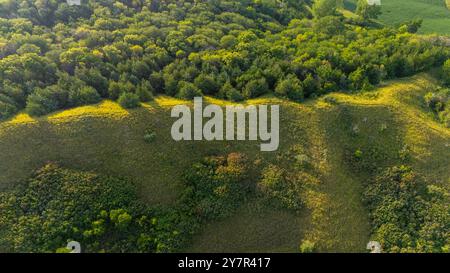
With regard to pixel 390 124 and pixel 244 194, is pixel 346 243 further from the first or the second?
pixel 390 124

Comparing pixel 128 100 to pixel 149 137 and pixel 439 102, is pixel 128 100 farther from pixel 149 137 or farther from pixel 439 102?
pixel 439 102

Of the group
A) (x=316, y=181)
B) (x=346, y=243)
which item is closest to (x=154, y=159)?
(x=316, y=181)

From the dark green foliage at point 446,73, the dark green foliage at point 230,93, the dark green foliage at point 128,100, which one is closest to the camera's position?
the dark green foliage at point 128,100

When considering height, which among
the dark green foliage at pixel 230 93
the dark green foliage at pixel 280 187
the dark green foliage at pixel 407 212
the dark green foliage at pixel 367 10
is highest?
the dark green foliage at pixel 367 10

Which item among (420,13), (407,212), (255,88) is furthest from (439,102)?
(420,13)

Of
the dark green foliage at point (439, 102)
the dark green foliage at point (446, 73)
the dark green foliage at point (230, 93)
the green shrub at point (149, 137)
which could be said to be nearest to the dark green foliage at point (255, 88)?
the dark green foliage at point (230, 93)

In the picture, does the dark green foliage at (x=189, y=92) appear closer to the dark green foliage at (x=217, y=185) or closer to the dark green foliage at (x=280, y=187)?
the dark green foliage at (x=217, y=185)
